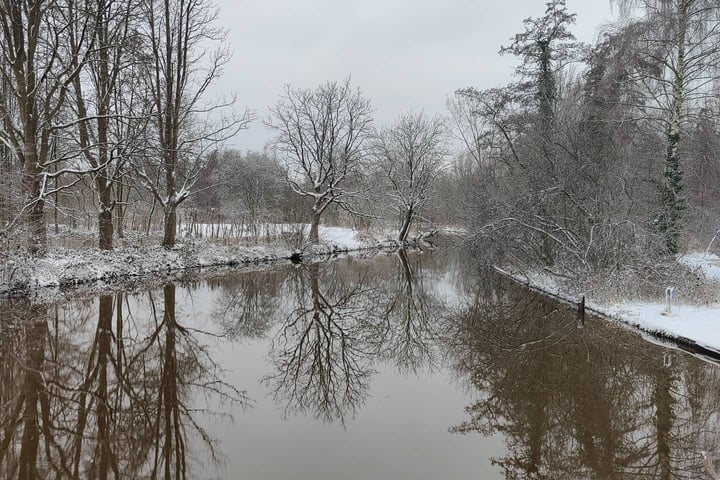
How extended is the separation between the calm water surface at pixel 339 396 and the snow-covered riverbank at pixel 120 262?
54.7 inches

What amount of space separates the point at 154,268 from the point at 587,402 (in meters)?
16.1

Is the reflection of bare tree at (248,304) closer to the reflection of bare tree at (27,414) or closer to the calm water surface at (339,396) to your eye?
the calm water surface at (339,396)

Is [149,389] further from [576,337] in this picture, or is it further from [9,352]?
[576,337]

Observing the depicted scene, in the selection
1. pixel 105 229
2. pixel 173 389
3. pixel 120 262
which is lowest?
pixel 173 389

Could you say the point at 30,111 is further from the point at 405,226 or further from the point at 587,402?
the point at 405,226

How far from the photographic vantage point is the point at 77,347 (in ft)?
28.1

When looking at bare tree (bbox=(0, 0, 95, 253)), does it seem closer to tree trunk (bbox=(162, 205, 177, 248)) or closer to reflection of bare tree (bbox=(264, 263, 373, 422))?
tree trunk (bbox=(162, 205, 177, 248))

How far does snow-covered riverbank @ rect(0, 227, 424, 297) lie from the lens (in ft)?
42.9

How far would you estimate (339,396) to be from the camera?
23.0 ft

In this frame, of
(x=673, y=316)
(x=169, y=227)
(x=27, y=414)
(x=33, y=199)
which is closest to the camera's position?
(x=27, y=414)

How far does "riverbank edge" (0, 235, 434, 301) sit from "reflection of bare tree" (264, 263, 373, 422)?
19.8 ft

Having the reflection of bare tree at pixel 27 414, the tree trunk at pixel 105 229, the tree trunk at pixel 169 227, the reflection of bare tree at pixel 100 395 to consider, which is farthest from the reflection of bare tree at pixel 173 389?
the tree trunk at pixel 169 227

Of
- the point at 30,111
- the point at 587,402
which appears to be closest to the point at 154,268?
the point at 30,111

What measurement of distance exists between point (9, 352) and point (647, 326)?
1223 centimetres
